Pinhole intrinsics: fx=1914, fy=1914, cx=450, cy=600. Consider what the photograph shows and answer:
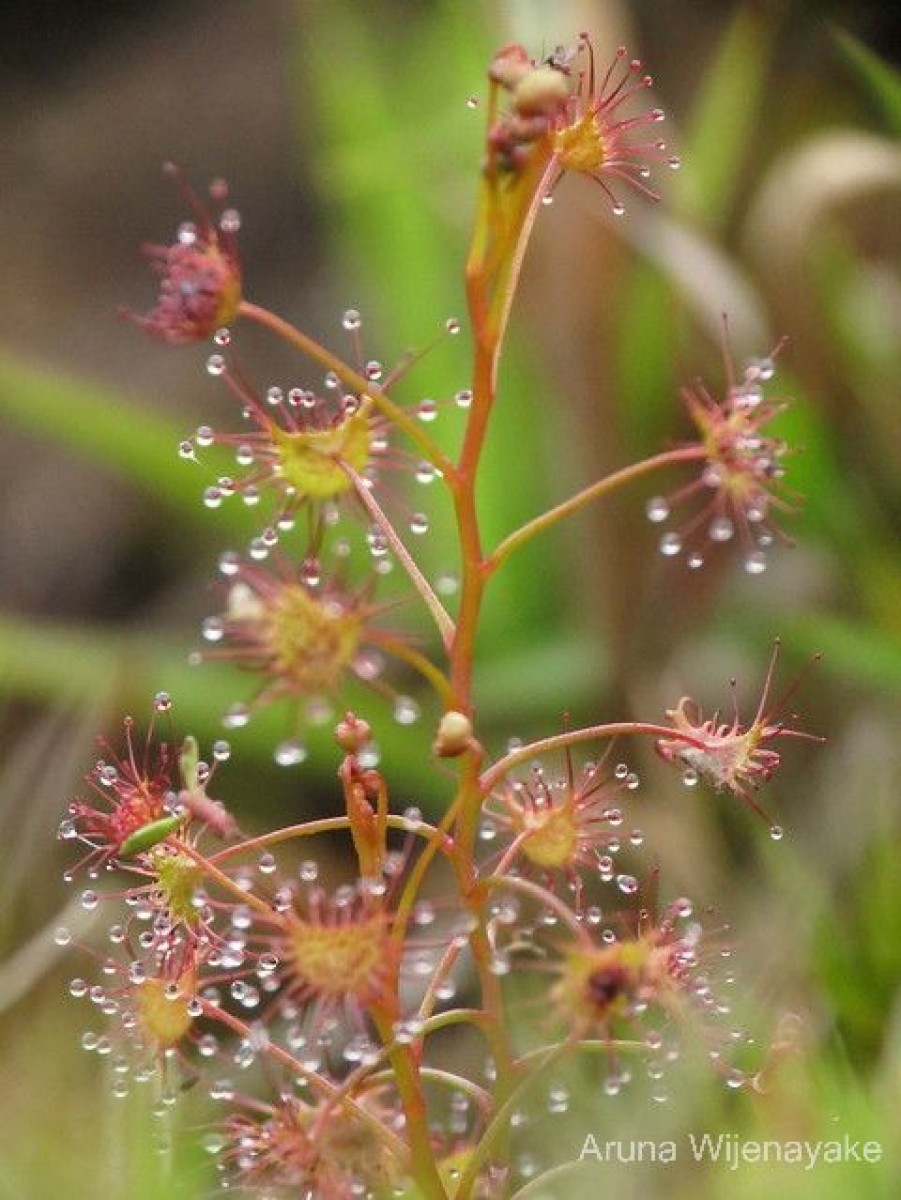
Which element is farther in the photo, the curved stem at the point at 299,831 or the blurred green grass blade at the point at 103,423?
the blurred green grass blade at the point at 103,423

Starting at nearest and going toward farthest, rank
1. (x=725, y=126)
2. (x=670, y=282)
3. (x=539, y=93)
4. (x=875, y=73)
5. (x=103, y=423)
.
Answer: (x=539, y=93), (x=875, y=73), (x=670, y=282), (x=103, y=423), (x=725, y=126)

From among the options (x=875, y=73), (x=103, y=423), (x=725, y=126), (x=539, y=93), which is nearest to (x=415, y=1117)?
(x=539, y=93)

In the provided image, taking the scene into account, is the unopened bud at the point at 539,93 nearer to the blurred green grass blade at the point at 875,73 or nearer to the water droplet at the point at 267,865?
the water droplet at the point at 267,865

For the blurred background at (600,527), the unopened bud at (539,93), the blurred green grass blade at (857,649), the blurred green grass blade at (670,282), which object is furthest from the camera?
the blurred green grass blade at (670,282)

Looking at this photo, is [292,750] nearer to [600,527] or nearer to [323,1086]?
[323,1086]

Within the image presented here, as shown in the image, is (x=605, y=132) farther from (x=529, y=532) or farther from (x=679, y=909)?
(x=679, y=909)

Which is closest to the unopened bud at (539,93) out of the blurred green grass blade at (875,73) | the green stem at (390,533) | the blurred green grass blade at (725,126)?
the green stem at (390,533)

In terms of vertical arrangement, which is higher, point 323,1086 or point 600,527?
point 600,527
